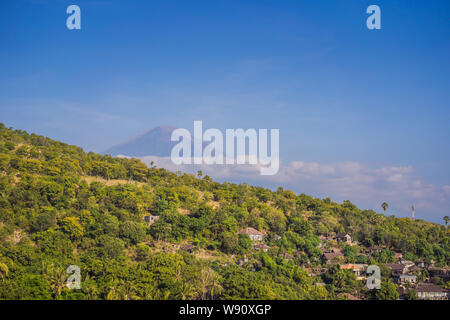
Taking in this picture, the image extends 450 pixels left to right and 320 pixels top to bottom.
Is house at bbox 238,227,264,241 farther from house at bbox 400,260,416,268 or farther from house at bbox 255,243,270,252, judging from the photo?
house at bbox 400,260,416,268

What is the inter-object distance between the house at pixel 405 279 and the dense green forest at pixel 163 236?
2722 millimetres

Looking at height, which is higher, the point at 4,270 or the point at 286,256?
the point at 4,270

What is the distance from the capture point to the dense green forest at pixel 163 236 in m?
24.7

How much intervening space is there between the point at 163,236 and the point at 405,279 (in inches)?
916

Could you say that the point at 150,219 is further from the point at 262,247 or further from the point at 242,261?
the point at 262,247

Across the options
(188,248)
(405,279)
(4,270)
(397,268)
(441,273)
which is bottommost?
(405,279)

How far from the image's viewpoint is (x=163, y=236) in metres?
35.4

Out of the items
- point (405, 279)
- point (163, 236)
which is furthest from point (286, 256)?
point (163, 236)

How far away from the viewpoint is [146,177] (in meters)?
52.4

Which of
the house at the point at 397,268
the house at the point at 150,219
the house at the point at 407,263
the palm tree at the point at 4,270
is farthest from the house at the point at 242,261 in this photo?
the palm tree at the point at 4,270

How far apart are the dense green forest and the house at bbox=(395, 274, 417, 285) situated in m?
2.72

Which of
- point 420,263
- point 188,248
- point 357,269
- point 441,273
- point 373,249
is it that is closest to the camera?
point 188,248

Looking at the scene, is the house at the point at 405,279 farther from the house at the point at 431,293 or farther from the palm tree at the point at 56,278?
the palm tree at the point at 56,278
